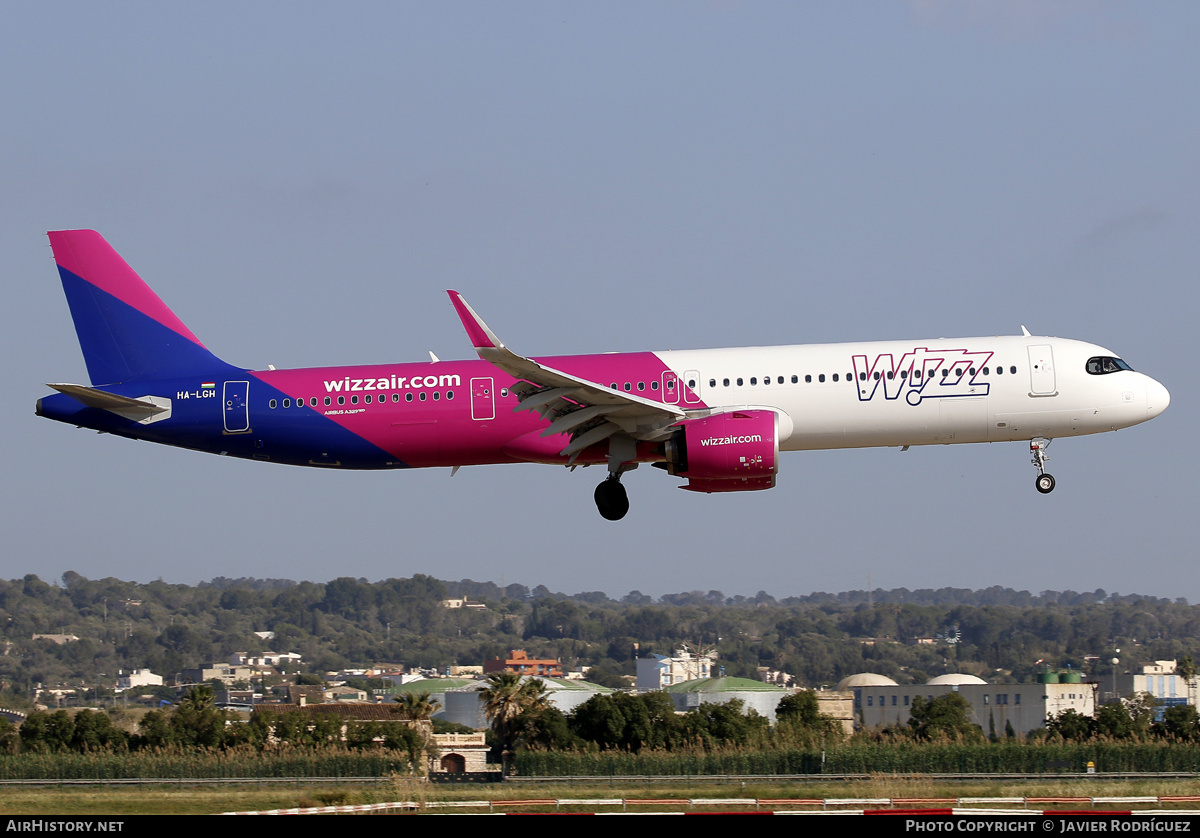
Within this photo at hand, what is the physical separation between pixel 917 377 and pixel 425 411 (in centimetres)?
1215

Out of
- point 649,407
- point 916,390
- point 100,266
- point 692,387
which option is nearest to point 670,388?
point 692,387

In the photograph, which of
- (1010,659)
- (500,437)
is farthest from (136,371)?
(1010,659)

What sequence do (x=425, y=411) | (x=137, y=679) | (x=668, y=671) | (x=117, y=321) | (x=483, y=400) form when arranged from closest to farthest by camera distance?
(x=483, y=400) → (x=425, y=411) → (x=117, y=321) → (x=668, y=671) → (x=137, y=679)

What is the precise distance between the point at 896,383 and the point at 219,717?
3667 cm

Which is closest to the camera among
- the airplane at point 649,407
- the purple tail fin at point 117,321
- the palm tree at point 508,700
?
the airplane at point 649,407

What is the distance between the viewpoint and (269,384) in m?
36.8

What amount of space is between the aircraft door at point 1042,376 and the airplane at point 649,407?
0.03 m

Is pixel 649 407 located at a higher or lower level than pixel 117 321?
lower

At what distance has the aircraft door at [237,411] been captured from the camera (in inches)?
1435

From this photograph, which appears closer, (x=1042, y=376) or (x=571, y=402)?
(x=571, y=402)

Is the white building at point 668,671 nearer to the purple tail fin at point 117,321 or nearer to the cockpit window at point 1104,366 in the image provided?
the purple tail fin at point 117,321

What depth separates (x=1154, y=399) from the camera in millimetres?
35906

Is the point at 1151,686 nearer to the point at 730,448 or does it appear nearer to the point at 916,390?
the point at 916,390

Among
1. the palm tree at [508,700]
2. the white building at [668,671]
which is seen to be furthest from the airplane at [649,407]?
the white building at [668,671]
